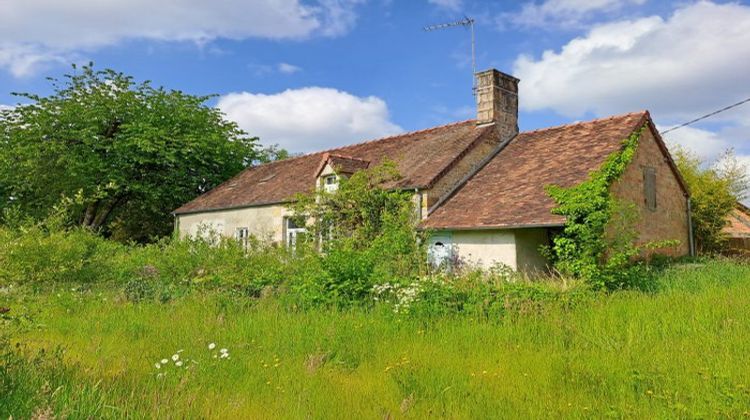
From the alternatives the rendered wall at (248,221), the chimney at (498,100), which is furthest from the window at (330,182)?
the chimney at (498,100)

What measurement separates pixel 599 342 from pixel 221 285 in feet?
27.4

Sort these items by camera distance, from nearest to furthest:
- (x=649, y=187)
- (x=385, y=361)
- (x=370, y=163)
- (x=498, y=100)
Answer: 1. (x=385, y=361)
2. (x=649, y=187)
3. (x=498, y=100)
4. (x=370, y=163)

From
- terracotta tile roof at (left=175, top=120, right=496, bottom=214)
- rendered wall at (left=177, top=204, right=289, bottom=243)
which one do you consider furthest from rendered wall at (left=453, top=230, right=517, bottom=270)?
rendered wall at (left=177, top=204, right=289, bottom=243)

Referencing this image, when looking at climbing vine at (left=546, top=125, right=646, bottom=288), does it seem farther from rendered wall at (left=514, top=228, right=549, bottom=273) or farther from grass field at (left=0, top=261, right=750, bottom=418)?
grass field at (left=0, top=261, right=750, bottom=418)

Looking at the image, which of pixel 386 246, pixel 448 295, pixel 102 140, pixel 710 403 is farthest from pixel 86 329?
pixel 102 140

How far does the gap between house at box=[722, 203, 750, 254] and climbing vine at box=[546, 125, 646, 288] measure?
36.6ft

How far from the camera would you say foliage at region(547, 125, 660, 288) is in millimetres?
11320

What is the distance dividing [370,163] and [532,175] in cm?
735

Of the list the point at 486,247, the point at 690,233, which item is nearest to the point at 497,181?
the point at 486,247

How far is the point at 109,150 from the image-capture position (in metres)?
28.0

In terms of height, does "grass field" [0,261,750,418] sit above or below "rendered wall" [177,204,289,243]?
below

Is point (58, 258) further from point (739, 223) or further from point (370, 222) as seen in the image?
point (739, 223)

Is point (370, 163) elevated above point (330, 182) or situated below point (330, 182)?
above

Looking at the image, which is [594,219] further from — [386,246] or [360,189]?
[360,189]
